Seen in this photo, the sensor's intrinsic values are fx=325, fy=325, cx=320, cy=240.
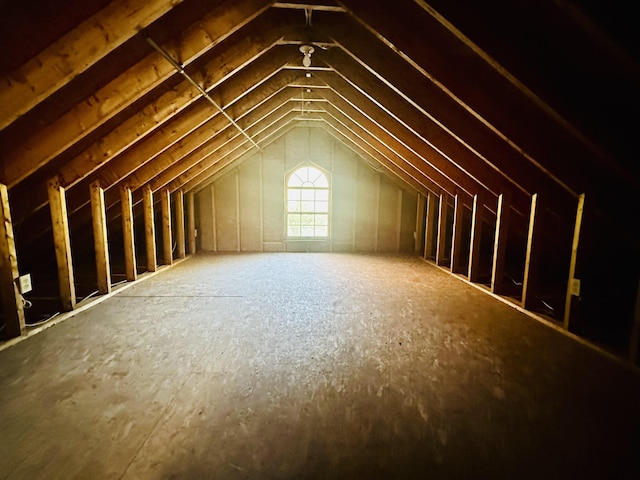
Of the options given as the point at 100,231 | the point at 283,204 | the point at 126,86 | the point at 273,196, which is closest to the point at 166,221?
the point at 100,231

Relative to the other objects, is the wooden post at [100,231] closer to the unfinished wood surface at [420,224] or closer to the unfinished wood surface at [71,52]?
the unfinished wood surface at [71,52]

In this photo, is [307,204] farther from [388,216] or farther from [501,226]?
[501,226]

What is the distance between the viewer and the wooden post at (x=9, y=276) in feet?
7.32

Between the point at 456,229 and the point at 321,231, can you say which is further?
the point at 321,231

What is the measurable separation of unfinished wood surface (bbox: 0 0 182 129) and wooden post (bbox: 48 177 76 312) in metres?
1.23

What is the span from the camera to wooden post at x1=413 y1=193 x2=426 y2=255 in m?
6.55

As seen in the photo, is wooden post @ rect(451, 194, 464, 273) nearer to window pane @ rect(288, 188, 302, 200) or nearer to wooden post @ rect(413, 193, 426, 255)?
wooden post @ rect(413, 193, 426, 255)

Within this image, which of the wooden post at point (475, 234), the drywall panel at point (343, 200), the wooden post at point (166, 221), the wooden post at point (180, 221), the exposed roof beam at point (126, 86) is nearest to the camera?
the exposed roof beam at point (126, 86)

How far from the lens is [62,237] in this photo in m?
2.91

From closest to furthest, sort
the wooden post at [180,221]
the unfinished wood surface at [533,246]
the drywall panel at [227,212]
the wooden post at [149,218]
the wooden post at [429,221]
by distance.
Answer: the unfinished wood surface at [533,246]
the wooden post at [149,218]
the wooden post at [180,221]
the wooden post at [429,221]
the drywall panel at [227,212]

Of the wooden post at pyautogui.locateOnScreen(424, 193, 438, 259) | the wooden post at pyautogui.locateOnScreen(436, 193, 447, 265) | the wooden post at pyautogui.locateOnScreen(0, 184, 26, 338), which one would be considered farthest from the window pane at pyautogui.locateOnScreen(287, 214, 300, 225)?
the wooden post at pyautogui.locateOnScreen(0, 184, 26, 338)

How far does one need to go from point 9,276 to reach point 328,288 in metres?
2.91

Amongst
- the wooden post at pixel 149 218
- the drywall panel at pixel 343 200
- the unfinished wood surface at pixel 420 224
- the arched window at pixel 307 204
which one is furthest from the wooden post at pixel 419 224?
the wooden post at pixel 149 218

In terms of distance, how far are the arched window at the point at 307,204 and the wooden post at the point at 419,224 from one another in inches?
74.1
